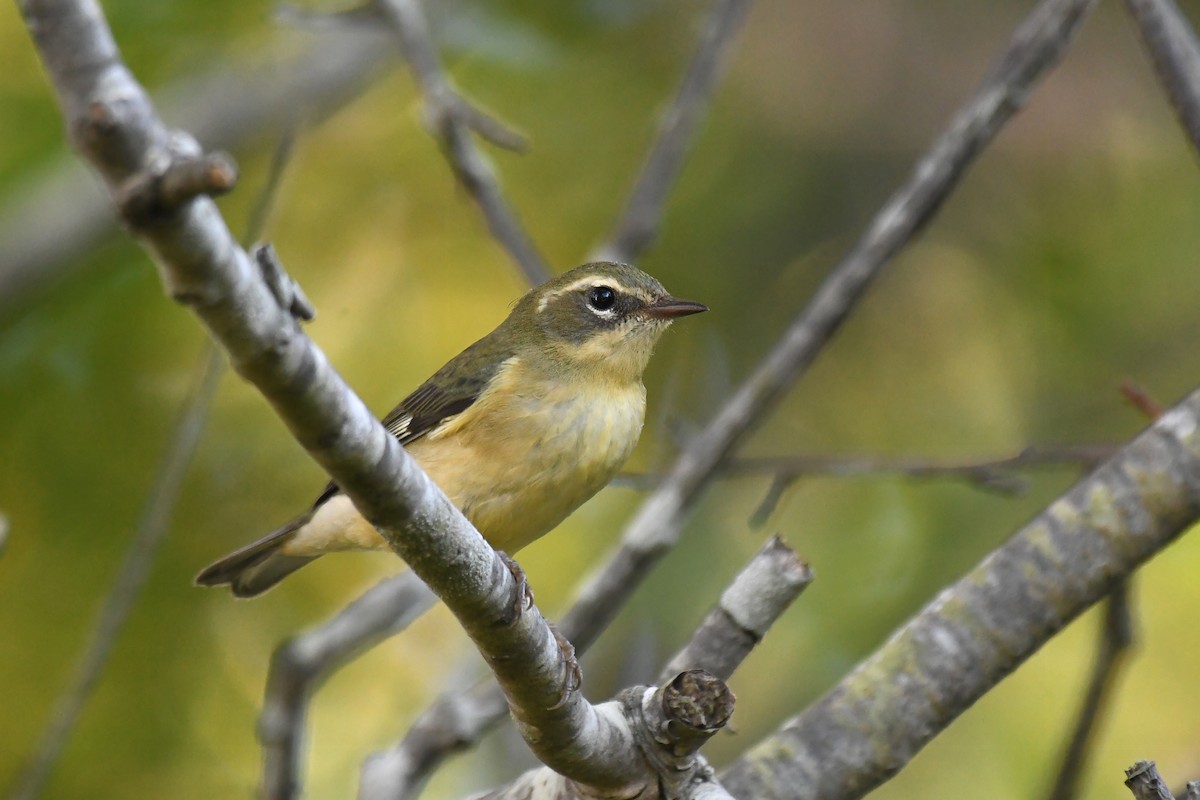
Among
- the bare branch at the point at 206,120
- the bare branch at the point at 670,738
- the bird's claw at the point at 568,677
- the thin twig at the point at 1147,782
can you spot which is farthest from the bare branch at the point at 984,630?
the bare branch at the point at 206,120

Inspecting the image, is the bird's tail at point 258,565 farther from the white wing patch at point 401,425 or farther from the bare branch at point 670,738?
the bare branch at point 670,738

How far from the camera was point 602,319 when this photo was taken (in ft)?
16.3

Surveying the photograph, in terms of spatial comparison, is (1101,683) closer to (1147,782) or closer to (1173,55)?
(1173,55)

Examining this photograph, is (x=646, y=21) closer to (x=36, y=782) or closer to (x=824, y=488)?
(x=824, y=488)

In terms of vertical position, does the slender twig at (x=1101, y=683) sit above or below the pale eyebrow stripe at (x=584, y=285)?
below

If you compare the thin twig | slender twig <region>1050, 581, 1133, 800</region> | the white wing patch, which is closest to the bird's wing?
the white wing patch

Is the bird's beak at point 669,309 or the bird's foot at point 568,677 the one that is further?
the bird's beak at point 669,309

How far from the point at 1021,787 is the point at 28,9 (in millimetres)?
6113

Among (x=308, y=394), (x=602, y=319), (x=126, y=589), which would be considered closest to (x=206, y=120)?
(x=602, y=319)

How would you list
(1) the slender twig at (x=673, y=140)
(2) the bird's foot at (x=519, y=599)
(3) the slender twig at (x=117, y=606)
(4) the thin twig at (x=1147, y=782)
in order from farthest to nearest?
(1) the slender twig at (x=673, y=140), (3) the slender twig at (x=117, y=606), (2) the bird's foot at (x=519, y=599), (4) the thin twig at (x=1147, y=782)

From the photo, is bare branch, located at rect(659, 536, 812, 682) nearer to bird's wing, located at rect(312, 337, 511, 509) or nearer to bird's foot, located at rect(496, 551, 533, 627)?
bird's foot, located at rect(496, 551, 533, 627)

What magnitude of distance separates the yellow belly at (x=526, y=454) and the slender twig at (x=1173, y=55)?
2.06 m

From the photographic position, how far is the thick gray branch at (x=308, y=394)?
60.4 inches

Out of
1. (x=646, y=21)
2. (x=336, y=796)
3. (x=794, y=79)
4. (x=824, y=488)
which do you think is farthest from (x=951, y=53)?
(x=336, y=796)
